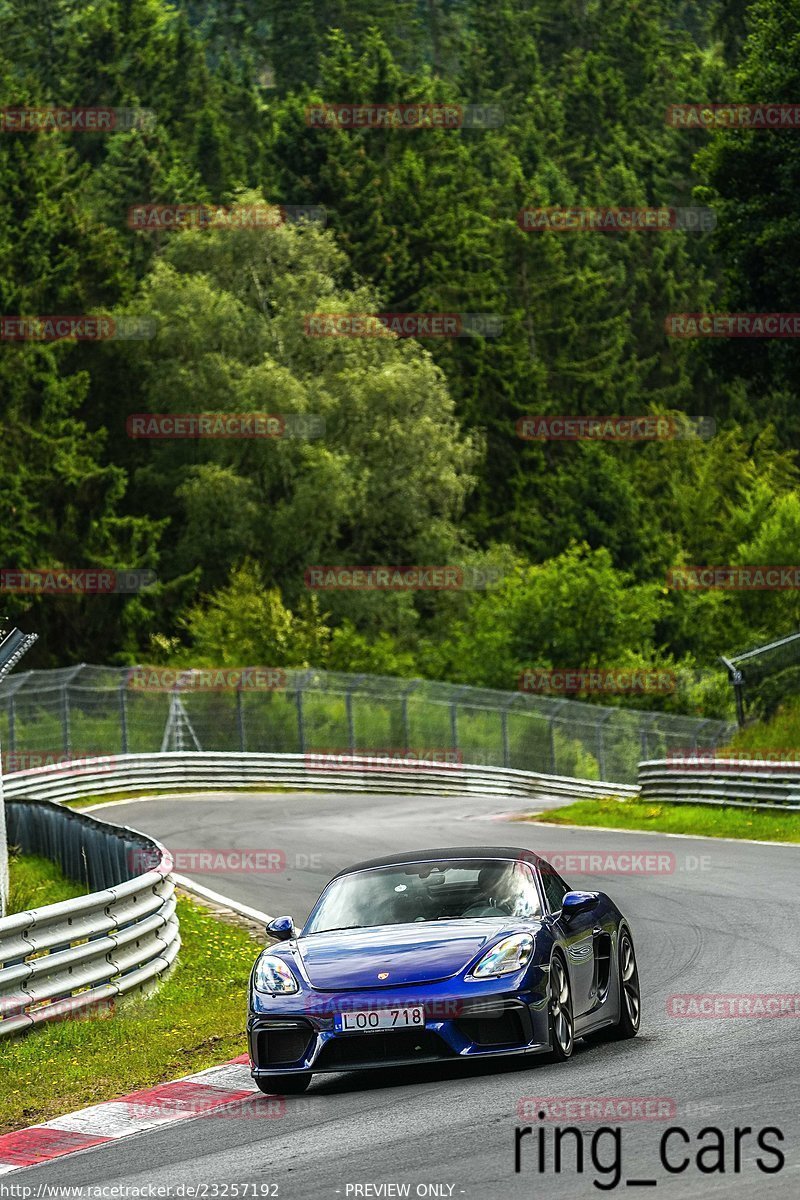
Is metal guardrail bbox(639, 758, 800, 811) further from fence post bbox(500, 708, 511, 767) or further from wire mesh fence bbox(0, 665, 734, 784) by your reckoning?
fence post bbox(500, 708, 511, 767)

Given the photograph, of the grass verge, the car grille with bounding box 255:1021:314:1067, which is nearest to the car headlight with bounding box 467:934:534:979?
the car grille with bounding box 255:1021:314:1067

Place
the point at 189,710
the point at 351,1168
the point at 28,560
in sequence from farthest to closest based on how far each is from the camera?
the point at 28,560
the point at 189,710
the point at 351,1168

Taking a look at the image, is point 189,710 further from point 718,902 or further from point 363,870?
point 363,870

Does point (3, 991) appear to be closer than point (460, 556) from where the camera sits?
Yes

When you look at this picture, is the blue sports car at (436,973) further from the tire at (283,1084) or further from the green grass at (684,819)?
the green grass at (684,819)

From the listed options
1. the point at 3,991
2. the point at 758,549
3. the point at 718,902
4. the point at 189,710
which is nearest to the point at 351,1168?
the point at 3,991

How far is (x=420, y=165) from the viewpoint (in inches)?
3457

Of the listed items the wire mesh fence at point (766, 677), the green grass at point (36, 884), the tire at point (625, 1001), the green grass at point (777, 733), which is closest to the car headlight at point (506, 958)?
the tire at point (625, 1001)

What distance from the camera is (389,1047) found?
31.4ft

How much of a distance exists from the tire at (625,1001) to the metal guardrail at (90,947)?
11.4 feet

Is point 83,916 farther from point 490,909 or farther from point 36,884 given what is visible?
point 36,884

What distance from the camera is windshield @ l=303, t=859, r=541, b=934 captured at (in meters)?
10.6

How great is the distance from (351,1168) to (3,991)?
432cm

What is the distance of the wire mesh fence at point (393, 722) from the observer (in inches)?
1677
